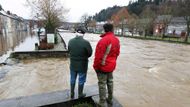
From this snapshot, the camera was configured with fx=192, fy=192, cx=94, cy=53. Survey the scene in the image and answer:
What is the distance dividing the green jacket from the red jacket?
0.54 m

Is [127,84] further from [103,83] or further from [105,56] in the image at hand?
[105,56]

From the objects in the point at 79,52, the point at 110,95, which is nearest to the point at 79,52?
the point at 79,52

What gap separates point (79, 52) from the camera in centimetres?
423

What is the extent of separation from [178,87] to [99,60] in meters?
4.45

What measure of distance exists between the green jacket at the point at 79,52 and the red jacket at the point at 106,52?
54 cm

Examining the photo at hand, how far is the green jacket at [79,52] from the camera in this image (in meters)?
4.23

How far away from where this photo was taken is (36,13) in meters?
21.8

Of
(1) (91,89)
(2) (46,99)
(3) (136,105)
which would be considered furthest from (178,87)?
(2) (46,99)

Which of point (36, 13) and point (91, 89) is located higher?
point (36, 13)

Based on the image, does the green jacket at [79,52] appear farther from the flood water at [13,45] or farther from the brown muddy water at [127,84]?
the flood water at [13,45]

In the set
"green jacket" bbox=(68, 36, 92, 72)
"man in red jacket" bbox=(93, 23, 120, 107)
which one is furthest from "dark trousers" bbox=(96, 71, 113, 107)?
"green jacket" bbox=(68, 36, 92, 72)

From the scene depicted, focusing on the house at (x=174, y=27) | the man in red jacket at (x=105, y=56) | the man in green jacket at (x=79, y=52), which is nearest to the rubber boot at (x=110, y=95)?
the man in red jacket at (x=105, y=56)

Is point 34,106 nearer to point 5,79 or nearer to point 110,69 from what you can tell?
point 110,69

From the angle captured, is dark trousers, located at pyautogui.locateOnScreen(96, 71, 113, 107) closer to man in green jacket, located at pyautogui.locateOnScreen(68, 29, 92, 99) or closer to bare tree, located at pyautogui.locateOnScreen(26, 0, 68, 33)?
man in green jacket, located at pyautogui.locateOnScreen(68, 29, 92, 99)
